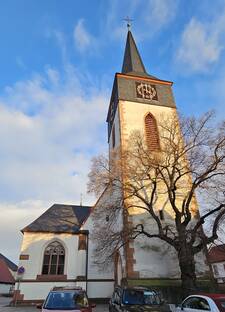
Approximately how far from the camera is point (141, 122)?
24.0m

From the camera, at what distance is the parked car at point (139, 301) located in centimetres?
884

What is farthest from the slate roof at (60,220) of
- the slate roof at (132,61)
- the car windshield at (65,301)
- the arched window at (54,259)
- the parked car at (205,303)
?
the slate roof at (132,61)

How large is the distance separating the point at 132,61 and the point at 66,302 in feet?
92.0

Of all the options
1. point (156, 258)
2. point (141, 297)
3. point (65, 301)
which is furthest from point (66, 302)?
point (156, 258)

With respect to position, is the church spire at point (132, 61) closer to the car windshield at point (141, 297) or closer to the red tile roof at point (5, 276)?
the car windshield at point (141, 297)

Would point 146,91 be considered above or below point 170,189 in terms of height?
above

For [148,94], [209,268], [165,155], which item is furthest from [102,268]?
[148,94]

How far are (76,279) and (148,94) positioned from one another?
1843cm

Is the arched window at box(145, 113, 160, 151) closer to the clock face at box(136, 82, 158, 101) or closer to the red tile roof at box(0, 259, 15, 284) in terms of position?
the clock face at box(136, 82, 158, 101)

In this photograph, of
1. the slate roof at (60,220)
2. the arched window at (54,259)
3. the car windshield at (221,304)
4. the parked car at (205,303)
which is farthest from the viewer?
the slate roof at (60,220)

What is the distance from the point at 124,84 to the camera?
2627cm

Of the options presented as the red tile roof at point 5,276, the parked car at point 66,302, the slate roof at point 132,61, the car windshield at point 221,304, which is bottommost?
the car windshield at point 221,304

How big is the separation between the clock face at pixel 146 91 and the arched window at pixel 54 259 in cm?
1623

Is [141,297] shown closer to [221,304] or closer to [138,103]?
[221,304]
